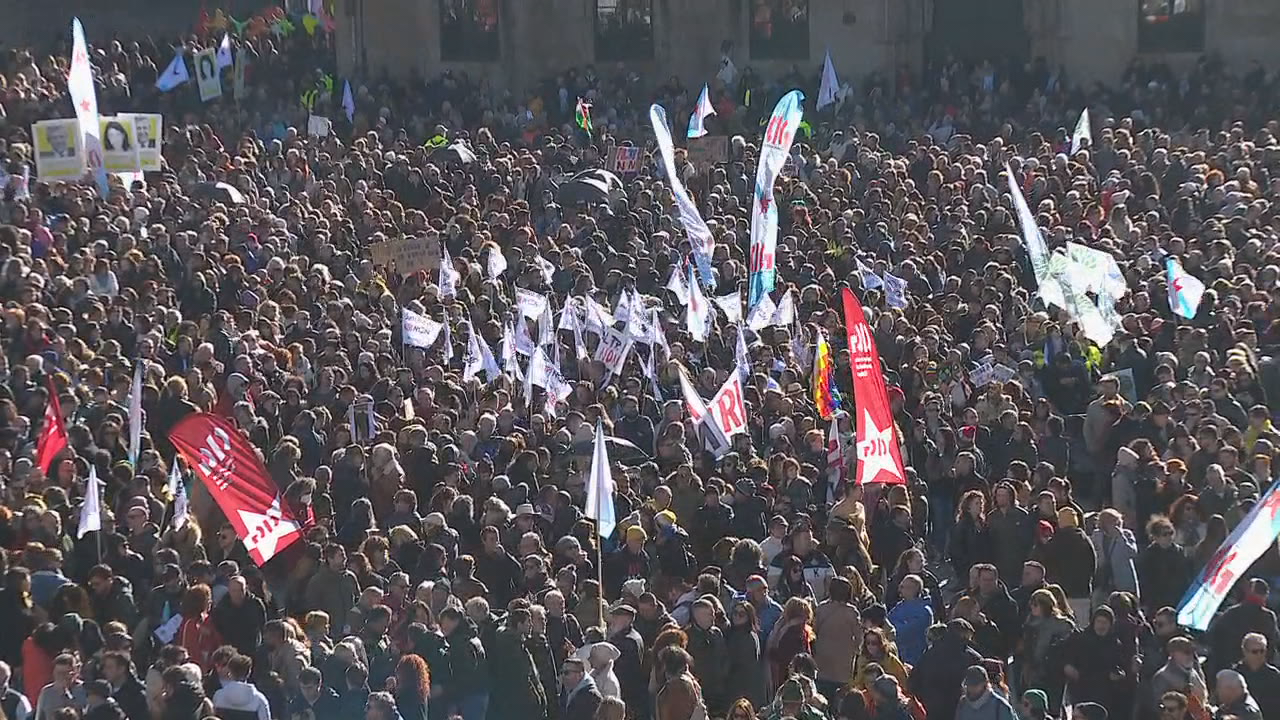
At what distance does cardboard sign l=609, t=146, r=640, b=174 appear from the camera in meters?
30.2

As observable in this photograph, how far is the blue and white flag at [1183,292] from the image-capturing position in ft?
64.7

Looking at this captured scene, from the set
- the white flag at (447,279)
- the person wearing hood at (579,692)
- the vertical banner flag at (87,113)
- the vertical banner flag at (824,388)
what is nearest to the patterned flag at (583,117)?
the vertical banner flag at (87,113)

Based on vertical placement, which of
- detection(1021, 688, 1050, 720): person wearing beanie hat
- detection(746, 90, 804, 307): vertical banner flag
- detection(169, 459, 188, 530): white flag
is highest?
detection(746, 90, 804, 307): vertical banner flag

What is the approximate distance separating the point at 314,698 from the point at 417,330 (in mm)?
8418

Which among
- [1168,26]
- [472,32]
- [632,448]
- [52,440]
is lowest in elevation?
[632,448]

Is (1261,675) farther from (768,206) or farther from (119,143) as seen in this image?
(119,143)

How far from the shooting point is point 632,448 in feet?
54.7

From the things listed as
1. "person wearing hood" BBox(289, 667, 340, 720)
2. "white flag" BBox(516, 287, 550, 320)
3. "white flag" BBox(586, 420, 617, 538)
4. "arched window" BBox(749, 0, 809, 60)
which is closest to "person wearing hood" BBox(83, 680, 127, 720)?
"person wearing hood" BBox(289, 667, 340, 720)

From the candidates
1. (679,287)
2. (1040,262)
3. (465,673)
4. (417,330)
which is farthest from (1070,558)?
(679,287)

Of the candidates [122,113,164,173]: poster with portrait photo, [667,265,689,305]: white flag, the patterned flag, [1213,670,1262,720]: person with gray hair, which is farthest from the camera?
the patterned flag

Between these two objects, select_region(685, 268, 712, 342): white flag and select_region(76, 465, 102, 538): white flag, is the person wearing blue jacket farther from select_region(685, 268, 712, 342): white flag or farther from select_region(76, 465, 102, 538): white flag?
select_region(685, 268, 712, 342): white flag

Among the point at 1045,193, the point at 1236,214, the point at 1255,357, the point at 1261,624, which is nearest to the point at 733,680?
the point at 1261,624

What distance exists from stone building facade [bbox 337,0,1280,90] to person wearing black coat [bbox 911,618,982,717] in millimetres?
32805

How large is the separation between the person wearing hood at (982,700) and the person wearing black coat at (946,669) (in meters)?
0.67
